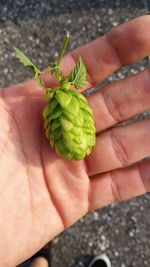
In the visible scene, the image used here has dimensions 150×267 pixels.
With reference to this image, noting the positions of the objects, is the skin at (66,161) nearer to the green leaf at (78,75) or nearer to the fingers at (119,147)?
the fingers at (119,147)

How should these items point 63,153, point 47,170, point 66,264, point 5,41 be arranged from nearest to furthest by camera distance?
point 63,153, point 47,170, point 66,264, point 5,41

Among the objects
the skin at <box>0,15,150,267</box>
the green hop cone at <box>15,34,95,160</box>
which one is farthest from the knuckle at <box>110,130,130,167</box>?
the green hop cone at <box>15,34,95,160</box>

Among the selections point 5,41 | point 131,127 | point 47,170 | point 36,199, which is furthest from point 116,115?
point 5,41

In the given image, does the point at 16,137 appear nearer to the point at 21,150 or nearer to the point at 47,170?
the point at 21,150

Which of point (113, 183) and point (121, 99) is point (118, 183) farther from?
point (121, 99)

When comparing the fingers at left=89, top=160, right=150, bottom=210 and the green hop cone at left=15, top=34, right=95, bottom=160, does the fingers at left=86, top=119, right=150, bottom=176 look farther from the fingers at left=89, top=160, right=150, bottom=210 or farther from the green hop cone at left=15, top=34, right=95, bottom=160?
the green hop cone at left=15, top=34, right=95, bottom=160

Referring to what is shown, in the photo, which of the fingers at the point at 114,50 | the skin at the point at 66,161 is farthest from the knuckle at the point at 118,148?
the fingers at the point at 114,50
